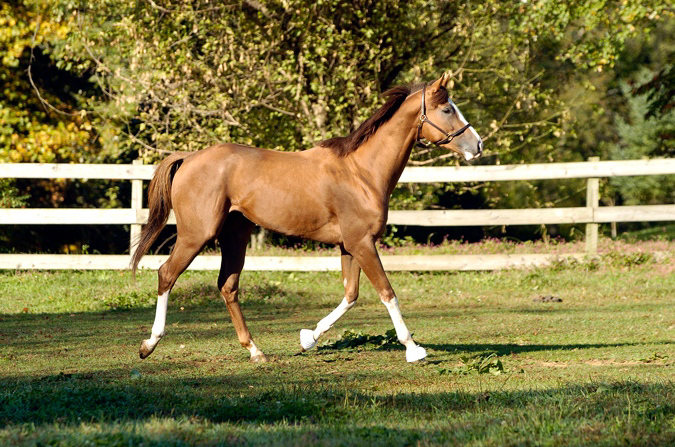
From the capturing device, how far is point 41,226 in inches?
805

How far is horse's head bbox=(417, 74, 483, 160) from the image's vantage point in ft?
26.3

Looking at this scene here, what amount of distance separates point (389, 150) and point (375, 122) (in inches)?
12.4

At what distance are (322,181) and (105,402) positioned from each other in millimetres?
3162

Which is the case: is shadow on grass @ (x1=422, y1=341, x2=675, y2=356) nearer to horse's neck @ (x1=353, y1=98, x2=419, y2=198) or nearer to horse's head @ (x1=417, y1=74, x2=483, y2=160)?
horse's neck @ (x1=353, y1=98, x2=419, y2=198)

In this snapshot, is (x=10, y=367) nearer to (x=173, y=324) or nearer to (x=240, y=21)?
(x=173, y=324)

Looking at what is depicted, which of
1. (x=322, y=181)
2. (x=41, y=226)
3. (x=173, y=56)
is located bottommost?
(x=41, y=226)

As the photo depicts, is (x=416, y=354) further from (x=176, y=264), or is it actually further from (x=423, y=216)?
(x=423, y=216)

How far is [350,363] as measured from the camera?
25.2ft

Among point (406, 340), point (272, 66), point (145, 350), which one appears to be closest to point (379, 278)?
point (406, 340)

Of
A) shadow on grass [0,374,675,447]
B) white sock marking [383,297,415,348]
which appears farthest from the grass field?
white sock marking [383,297,415,348]

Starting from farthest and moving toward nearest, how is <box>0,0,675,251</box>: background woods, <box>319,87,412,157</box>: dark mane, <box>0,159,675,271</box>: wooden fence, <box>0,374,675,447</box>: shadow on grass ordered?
1. <box>0,0,675,251</box>: background woods
2. <box>0,159,675,271</box>: wooden fence
3. <box>319,87,412,157</box>: dark mane
4. <box>0,374,675,447</box>: shadow on grass

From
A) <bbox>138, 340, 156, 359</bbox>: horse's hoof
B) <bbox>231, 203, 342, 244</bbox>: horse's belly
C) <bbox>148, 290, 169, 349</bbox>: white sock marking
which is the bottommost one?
<bbox>138, 340, 156, 359</bbox>: horse's hoof

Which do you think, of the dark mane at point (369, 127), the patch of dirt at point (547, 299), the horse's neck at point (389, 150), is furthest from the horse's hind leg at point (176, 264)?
the patch of dirt at point (547, 299)

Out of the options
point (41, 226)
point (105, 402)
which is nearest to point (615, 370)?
point (105, 402)
